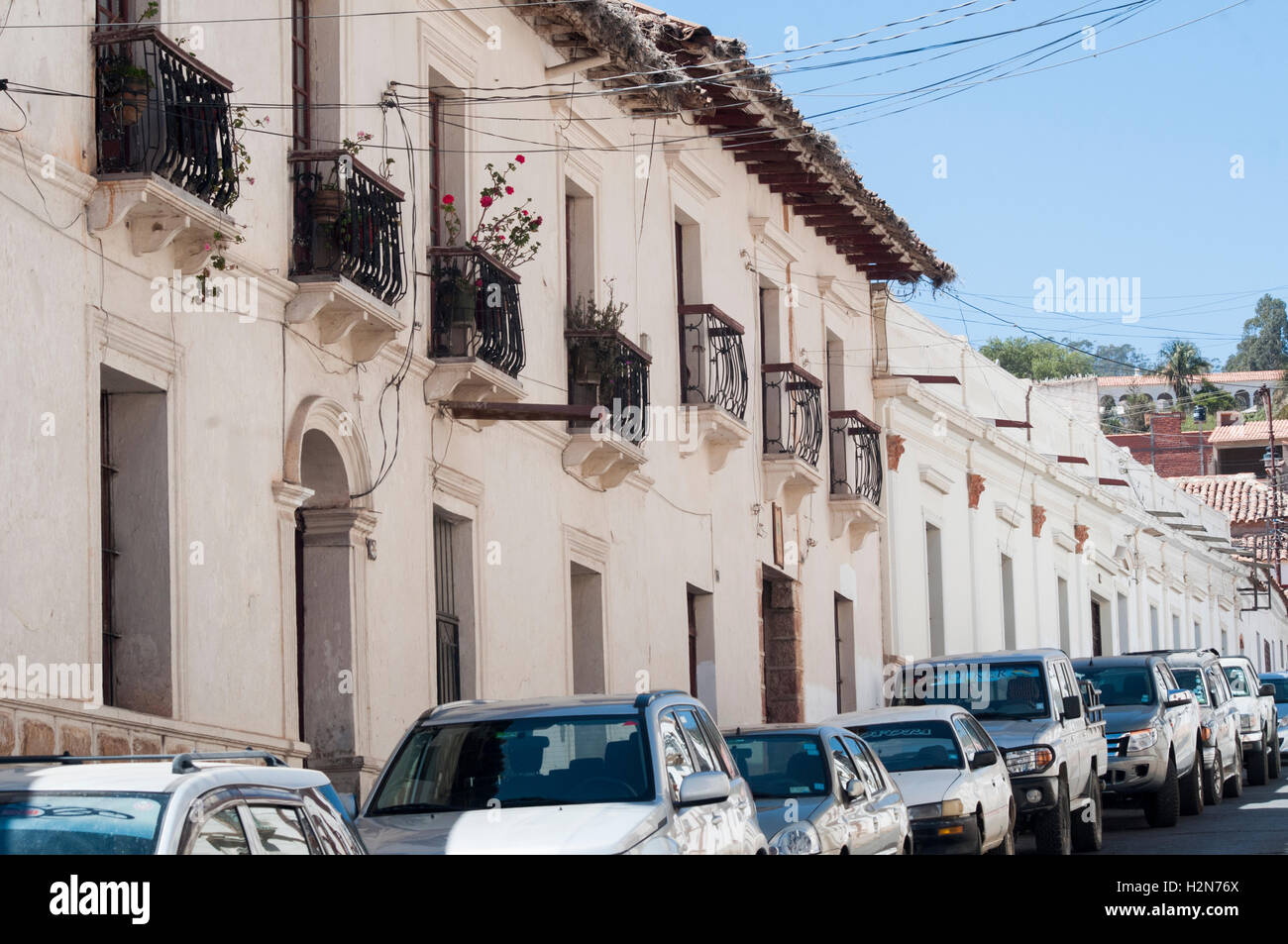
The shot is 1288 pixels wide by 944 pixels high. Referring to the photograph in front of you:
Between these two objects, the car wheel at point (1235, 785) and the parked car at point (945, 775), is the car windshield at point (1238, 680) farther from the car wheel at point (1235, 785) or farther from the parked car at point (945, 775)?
the parked car at point (945, 775)

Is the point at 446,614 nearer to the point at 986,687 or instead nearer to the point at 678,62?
the point at 986,687

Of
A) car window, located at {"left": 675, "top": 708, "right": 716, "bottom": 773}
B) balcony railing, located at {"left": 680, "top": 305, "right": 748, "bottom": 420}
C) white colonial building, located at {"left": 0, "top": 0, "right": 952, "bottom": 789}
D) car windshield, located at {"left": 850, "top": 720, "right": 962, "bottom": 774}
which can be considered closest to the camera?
car window, located at {"left": 675, "top": 708, "right": 716, "bottom": 773}

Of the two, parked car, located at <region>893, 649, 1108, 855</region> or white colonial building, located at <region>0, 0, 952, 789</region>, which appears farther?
parked car, located at <region>893, 649, 1108, 855</region>

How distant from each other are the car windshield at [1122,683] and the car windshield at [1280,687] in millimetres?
12226

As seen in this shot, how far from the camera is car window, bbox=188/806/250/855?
6230 mm

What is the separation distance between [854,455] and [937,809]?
39.6ft

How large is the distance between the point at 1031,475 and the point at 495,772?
90.0 ft

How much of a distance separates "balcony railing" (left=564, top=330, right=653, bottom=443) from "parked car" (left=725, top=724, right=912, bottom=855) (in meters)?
5.63

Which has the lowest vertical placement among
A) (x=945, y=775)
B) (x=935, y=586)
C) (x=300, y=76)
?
(x=945, y=775)

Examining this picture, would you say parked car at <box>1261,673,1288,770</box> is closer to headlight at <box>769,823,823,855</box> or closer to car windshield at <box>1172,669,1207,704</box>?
car windshield at <box>1172,669,1207,704</box>

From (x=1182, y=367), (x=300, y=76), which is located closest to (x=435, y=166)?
(x=300, y=76)

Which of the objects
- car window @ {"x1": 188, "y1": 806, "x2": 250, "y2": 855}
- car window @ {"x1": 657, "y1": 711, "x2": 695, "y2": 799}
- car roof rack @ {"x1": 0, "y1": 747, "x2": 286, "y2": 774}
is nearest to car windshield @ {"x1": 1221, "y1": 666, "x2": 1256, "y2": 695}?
car window @ {"x1": 657, "y1": 711, "x2": 695, "y2": 799}

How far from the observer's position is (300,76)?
50.2ft
